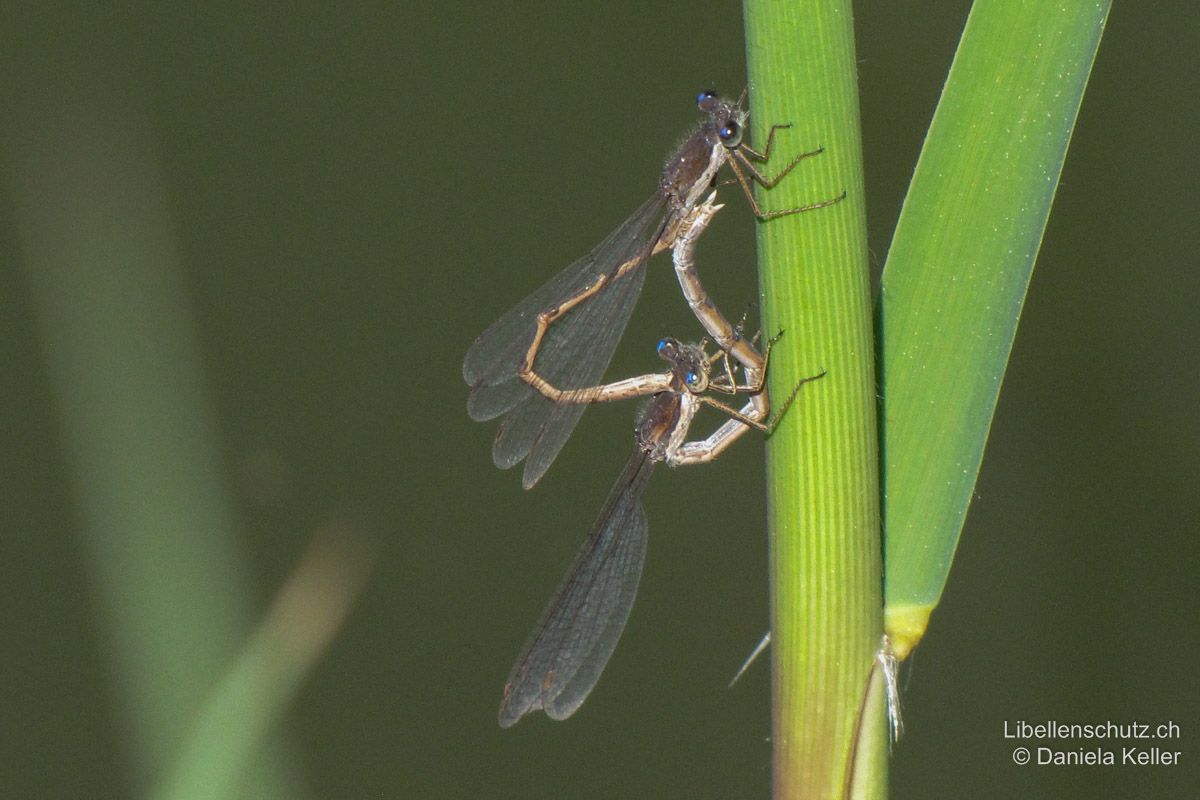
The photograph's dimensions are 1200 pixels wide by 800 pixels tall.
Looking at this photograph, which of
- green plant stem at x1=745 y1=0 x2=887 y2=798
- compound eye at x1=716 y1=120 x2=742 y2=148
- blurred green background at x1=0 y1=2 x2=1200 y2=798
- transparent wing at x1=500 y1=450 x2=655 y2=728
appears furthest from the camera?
blurred green background at x1=0 y1=2 x2=1200 y2=798

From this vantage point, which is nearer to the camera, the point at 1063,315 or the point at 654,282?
the point at 1063,315

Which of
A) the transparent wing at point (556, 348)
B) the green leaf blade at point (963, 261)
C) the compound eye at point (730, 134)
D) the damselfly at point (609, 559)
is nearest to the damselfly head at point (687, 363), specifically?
the damselfly at point (609, 559)

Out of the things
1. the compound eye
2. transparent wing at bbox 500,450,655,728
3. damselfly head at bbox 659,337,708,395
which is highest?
the compound eye

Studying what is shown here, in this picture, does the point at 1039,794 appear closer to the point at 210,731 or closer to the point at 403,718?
the point at 403,718

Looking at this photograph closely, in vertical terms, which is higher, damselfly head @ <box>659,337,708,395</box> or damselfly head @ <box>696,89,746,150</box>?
damselfly head @ <box>696,89,746,150</box>

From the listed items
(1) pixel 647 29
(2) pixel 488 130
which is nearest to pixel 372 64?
(2) pixel 488 130

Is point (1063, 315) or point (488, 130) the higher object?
point (488, 130)

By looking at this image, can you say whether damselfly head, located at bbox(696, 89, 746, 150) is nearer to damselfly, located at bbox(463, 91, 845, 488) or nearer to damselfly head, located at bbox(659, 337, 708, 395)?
damselfly, located at bbox(463, 91, 845, 488)

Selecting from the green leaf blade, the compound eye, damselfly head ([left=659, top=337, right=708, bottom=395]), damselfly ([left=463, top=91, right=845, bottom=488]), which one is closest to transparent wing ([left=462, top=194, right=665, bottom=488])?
damselfly ([left=463, top=91, right=845, bottom=488])
